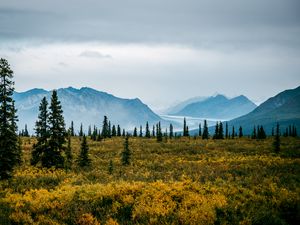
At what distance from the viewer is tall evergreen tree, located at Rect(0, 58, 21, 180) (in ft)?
76.7

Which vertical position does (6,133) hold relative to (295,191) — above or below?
above

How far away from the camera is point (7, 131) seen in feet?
83.7

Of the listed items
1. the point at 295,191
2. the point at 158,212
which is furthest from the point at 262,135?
the point at 158,212

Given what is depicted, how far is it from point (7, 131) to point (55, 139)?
7.95 metres

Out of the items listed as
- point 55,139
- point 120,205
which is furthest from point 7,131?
point 120,205

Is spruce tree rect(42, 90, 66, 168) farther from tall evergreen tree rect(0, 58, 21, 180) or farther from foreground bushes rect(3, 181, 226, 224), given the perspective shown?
foreground bushes rect(3, 181, 226, 224)

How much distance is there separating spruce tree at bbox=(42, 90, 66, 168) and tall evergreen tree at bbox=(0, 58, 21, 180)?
5.38m

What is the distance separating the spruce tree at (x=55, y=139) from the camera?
32.3 m

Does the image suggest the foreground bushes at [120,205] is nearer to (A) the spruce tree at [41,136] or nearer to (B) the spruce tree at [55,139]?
(B) the spruce tree at [55,139]

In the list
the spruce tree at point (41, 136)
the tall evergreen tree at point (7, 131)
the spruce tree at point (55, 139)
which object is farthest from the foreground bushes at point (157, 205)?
the spruce tree at point (41, 136)

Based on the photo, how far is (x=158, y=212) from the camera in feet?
41.9

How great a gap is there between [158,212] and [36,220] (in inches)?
204

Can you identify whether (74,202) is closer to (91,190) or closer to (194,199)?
(91,190)

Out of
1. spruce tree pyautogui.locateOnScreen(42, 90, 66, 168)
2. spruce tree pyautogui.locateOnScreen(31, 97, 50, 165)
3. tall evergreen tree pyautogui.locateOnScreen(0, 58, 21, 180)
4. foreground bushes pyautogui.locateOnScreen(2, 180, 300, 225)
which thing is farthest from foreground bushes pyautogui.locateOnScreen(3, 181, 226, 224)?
spruce tree pyautogui.locateOnScreen(31, 97, 50, 165)
